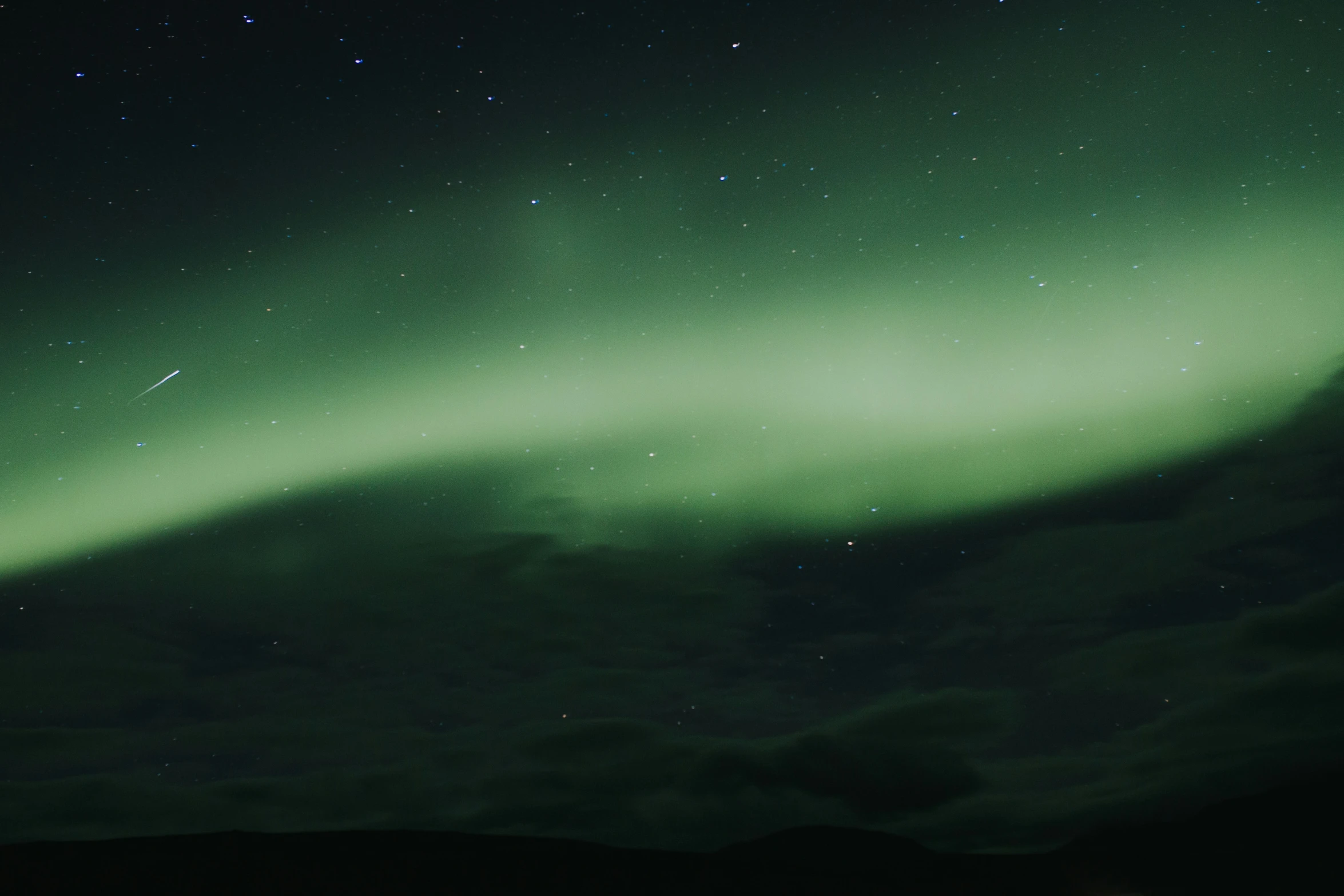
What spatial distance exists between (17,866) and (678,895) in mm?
49935

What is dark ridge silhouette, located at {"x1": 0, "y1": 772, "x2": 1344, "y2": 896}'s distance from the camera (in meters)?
62.8

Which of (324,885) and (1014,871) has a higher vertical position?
(324,885)

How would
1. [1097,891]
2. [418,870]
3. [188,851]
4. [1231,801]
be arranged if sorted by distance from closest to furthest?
[188,851] < [418,870] < [1097,891] < [1231,801]

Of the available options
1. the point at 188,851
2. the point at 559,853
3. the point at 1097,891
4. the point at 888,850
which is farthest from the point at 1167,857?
the point at 188,851

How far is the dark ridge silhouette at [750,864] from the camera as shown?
6275 cm

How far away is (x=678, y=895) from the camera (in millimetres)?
83562

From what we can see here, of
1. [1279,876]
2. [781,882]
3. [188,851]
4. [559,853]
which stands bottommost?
[1279,876]

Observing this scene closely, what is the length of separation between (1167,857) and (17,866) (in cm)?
11831

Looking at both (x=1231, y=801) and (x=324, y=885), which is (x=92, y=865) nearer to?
(x=324, y=885)

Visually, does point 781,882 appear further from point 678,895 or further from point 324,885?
point 324,885

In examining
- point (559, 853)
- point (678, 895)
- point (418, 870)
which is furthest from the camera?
point (559, 853)

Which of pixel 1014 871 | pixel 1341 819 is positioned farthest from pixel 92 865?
pixel 1341 819

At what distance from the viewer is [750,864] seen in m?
106

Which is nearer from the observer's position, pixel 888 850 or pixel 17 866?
pixel 17 866
